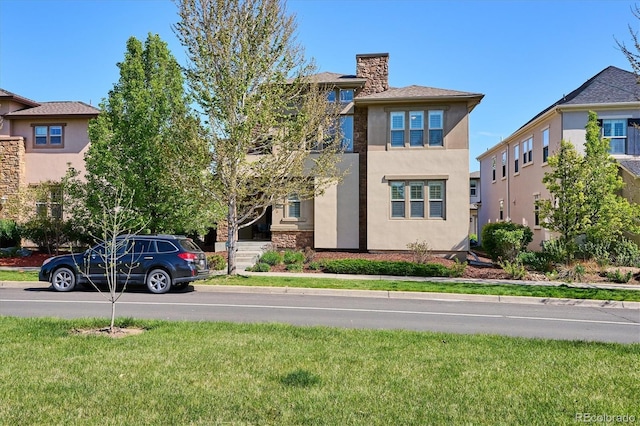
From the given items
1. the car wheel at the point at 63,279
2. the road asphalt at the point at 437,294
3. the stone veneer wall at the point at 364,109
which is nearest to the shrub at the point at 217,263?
the road asphalt at the point at 437,294

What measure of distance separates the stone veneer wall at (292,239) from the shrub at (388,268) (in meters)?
4.81

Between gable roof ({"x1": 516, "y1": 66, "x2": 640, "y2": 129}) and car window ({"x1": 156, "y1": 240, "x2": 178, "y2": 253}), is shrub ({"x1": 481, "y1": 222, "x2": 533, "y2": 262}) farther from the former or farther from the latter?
car window ({"x1": 156, "y1": 240, "x2": 178, "y2": 253})

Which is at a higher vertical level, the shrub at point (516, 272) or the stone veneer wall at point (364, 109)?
the stone veneer wall at point (364, 109)

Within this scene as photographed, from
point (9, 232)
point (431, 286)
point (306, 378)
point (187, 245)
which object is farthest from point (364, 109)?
point (9, 232)

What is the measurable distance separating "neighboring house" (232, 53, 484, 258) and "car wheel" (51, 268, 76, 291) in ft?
34.0

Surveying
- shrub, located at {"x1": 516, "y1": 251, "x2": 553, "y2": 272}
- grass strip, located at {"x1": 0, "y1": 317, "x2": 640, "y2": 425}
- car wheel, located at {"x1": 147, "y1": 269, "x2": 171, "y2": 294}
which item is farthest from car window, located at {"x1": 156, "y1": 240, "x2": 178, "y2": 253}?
shrub, located at {"x1": 516, "y1": 251, "x2": 553, "y2": 272}

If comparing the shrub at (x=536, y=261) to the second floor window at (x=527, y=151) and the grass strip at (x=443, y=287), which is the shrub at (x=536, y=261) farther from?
the second floor window at (x=527, y=151)

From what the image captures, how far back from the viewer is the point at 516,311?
11.5 meters

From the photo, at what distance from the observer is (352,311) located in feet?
35.8

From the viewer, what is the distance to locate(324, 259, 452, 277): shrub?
17.8 metres

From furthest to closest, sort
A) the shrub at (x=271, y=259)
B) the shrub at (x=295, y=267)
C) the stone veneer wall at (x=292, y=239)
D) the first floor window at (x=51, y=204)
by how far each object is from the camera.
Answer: the stone veneer wall at (x=292, y=239) < the first floor window at (x=51, y=204) < the shrub at (x=271, y=259) < the shrub at (x=295, y=267)

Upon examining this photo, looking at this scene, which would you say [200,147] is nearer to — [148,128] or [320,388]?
[148,128]

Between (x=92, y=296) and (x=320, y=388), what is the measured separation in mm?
10165

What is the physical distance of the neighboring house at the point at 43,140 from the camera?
25.8 metres
